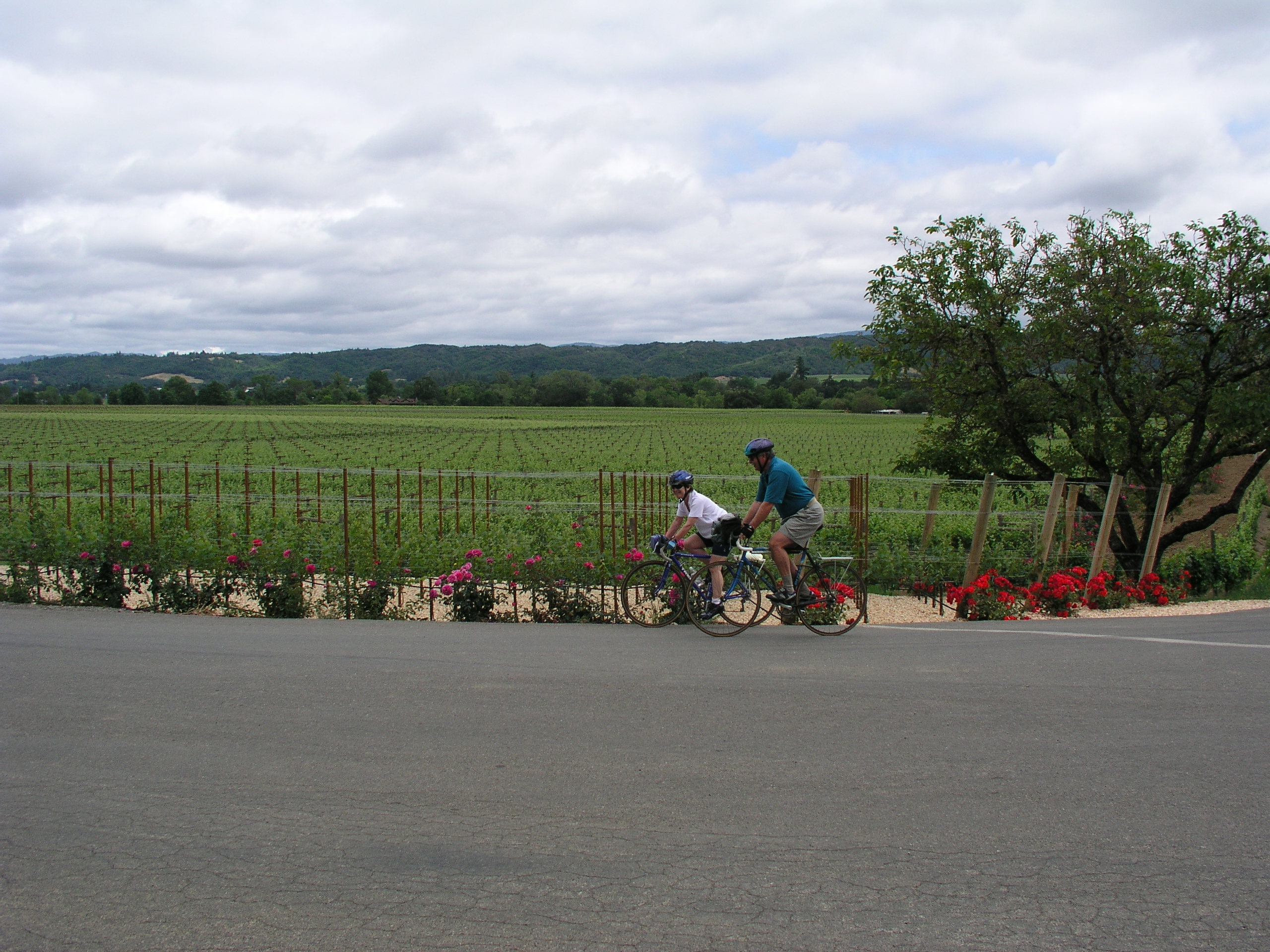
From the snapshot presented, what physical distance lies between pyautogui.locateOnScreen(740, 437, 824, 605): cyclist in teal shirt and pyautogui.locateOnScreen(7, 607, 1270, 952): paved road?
57.1 inches

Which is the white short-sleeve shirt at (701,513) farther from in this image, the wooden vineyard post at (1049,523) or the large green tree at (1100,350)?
the large green tree at (1100,350)

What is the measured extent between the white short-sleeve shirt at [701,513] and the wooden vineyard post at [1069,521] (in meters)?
6.60

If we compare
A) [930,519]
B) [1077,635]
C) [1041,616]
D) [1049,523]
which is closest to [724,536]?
[1077,635]

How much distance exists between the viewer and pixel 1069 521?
45.3 ft

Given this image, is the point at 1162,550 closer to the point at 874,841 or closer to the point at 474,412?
the point at 874,841

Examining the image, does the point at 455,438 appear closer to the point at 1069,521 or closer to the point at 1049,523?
the point at 1069,521

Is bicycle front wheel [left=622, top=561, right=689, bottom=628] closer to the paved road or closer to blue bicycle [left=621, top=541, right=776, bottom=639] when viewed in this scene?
blue bicycle [left=621, top=541, right=776, bottom=639]

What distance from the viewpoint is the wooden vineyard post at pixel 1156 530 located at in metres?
14.6

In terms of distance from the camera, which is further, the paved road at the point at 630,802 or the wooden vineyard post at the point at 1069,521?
the wooden vineyard post at the point at 1069,521

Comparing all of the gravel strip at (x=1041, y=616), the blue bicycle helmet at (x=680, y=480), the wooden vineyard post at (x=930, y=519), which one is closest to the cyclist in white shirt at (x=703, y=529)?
the blue bicycle helmet at (x=680, y=480)

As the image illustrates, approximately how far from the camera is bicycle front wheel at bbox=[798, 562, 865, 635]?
9320mm

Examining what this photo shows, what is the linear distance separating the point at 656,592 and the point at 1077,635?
3.87 m

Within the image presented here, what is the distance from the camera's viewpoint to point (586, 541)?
11812 mm

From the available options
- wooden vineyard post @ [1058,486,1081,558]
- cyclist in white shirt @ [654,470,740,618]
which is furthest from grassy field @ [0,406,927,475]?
cyclist in white shirt @ [654,470,740,618]
